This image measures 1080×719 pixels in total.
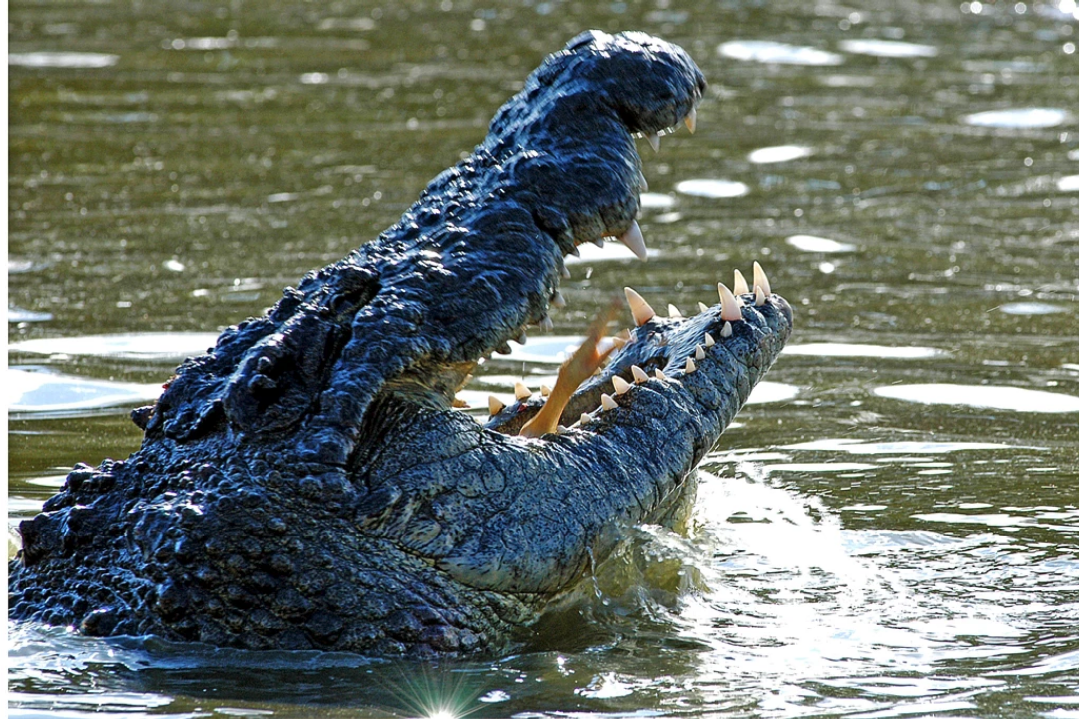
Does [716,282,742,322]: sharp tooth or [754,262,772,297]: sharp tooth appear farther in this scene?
[754,262,772,297]: sharp tooth

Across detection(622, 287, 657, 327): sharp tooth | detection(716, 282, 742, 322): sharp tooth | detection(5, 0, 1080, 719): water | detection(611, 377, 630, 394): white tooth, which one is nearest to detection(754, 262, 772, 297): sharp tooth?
detection(716, 282, 742, 322): sharp tooth

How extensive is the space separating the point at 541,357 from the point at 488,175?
8.46ft

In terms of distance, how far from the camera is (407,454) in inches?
150

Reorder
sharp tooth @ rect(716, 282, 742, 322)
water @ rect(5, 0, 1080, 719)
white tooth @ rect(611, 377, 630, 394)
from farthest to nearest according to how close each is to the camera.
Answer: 1. sharp tooth @ rect(716, 282, 742, 322)
2. white tooth @ rect(611, 377, 630, 394)
3. water @ rect(5, 0, 1080, 719)

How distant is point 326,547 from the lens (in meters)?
3.69

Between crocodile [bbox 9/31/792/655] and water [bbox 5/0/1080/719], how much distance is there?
13cm

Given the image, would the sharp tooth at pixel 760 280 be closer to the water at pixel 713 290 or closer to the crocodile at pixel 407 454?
the crocodile at pixel 407 454

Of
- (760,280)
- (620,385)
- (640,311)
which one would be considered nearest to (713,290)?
(640,311)

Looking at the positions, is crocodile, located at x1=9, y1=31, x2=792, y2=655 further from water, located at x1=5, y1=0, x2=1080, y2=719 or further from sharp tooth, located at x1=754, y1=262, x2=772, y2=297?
sharp tooth, located at x1=754, y1=262, x2=772, y2=297

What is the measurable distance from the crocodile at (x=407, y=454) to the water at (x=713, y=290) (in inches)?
5.1

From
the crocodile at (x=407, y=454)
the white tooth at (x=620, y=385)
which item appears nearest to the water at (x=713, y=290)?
the crocodile at (x=407, y=454)

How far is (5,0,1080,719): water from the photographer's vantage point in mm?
3658

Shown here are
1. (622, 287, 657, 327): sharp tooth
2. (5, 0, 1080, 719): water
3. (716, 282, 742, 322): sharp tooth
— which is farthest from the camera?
(622, 287, 657, 327): sharp tooth

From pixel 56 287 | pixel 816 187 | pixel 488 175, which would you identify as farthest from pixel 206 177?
pixel 488 175
